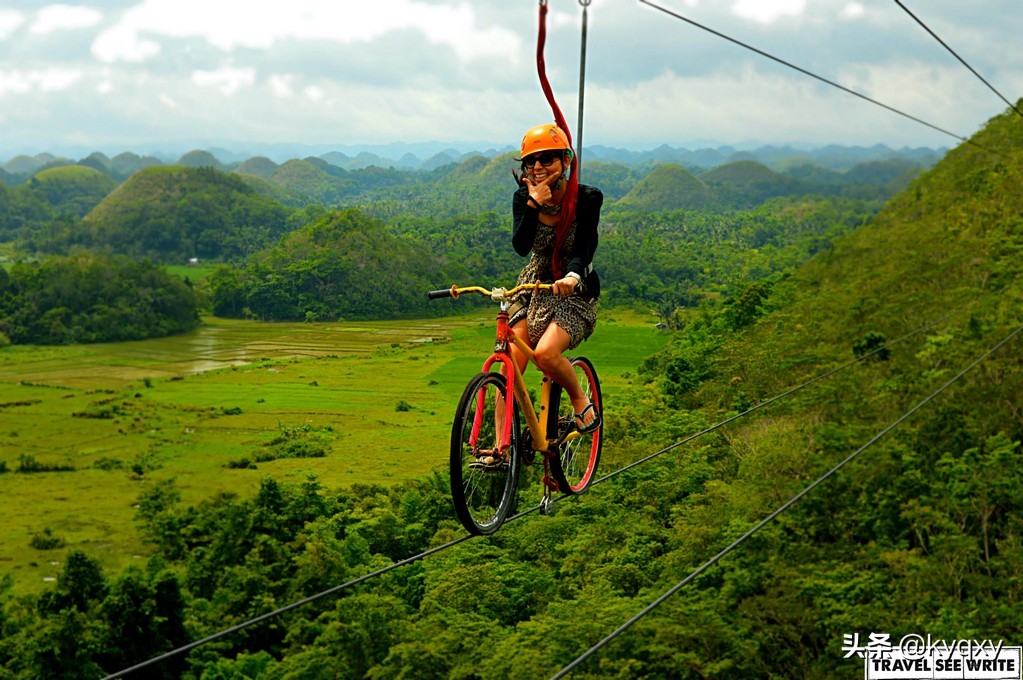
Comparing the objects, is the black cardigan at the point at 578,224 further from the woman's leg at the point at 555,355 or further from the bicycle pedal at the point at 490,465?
the bicycle pedal at the point at 490,465

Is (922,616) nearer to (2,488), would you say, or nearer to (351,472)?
(351,472)

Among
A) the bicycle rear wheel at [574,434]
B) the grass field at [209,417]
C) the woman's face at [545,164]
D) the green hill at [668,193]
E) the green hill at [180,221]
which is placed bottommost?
the grass field at [209,417]

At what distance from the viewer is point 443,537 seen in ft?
92.1

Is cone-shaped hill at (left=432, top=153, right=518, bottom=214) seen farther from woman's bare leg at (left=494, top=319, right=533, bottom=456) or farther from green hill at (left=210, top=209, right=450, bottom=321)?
woman's bare leg at (left=494, top=319, right=533, bottom=456)

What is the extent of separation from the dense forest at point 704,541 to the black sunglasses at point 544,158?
7654 mm

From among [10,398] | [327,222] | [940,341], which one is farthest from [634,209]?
[940,341]

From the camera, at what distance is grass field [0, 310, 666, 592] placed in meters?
40.0

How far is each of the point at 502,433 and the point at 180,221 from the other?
377ft

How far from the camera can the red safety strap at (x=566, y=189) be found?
3794 mm

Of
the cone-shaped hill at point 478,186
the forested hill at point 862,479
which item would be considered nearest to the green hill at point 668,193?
the cone-shaped hill at point 478,186

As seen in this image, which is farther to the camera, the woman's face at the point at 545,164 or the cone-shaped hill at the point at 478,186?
the cone-shaped hill at the point at 478,186

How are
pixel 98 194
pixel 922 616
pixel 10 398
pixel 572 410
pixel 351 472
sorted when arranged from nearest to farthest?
pixel 572 410, pixel 922 616, pixel 351 472, pixel 10 398, pixel 98 194

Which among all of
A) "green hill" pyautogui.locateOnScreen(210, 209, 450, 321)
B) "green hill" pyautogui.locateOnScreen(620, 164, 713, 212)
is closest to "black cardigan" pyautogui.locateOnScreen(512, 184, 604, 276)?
"green hill" pyautogui.locateOnScreen(210, 209, 450, 321)

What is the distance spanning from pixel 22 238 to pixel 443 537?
11146 centimetres
